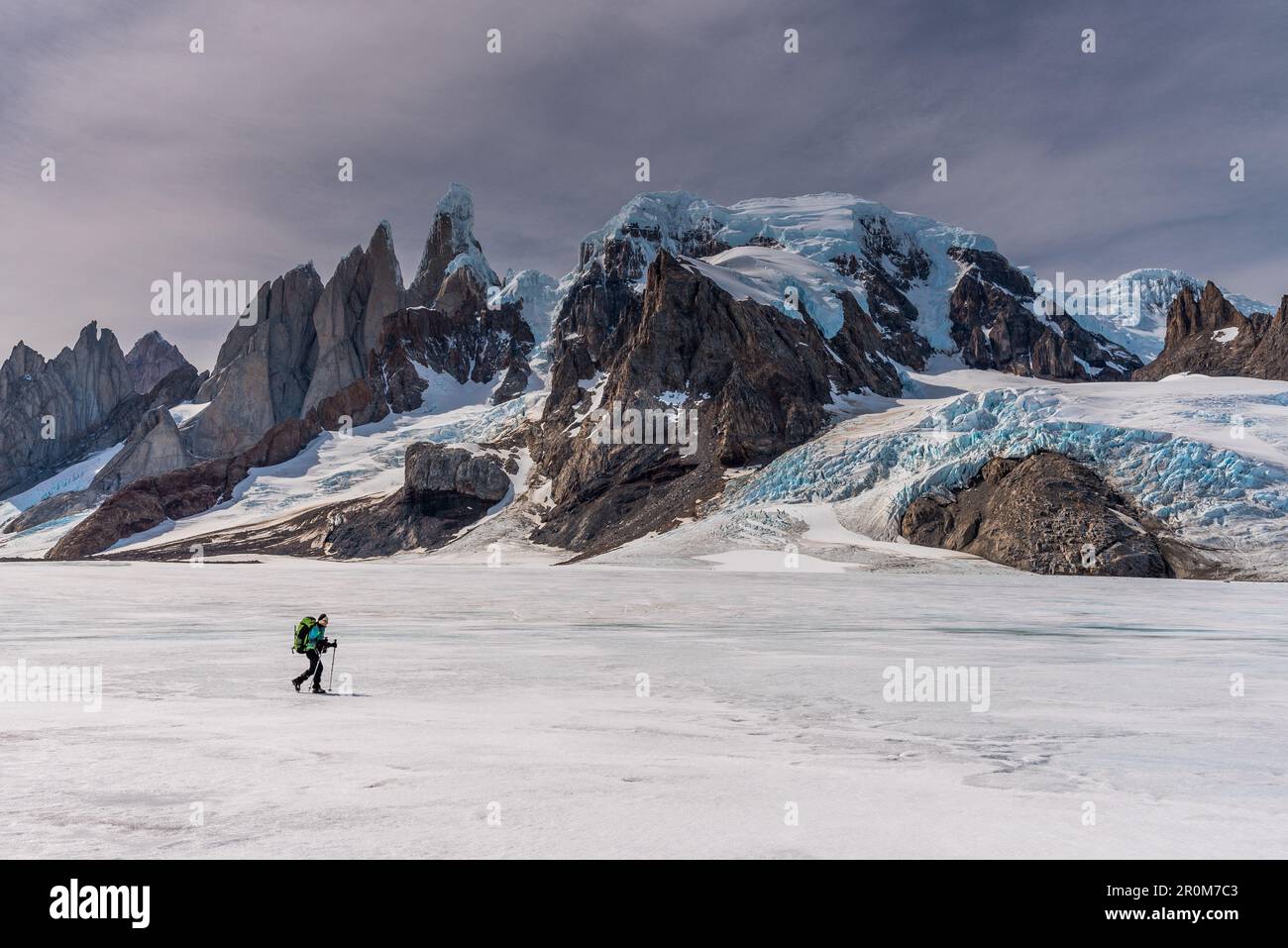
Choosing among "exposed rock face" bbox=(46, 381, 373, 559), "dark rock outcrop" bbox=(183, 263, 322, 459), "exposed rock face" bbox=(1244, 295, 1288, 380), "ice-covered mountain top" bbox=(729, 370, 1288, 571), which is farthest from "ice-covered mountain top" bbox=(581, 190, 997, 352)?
"ice-covered mountain top" bbox=(729, 370, 1288, 571)

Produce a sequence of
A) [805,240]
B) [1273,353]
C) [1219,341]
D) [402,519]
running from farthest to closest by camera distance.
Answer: [805,240]
[1219,341]
[402,519]
[1273,353]

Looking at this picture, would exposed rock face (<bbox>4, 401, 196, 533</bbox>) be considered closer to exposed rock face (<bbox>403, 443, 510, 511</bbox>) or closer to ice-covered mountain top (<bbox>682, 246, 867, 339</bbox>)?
exposed rock face (<bbox>403, 443, 510, 511</bbox>)

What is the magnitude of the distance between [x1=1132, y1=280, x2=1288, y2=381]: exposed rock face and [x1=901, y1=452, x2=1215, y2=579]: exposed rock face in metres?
64.6

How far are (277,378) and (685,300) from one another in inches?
5049

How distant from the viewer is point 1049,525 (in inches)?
2340

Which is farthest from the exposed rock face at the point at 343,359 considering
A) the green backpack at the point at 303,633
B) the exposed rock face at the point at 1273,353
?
the green backpack at the point at 303,633

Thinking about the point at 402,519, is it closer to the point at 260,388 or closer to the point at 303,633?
the point at 303,633

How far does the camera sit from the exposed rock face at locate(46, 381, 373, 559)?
417 feet

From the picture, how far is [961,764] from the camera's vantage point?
8.92m

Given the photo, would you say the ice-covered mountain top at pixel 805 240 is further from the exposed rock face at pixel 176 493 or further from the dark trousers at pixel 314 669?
the dark trousers at pixel 314 669

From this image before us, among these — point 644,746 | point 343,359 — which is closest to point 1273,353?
point 644,746

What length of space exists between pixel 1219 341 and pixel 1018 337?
167 ft
